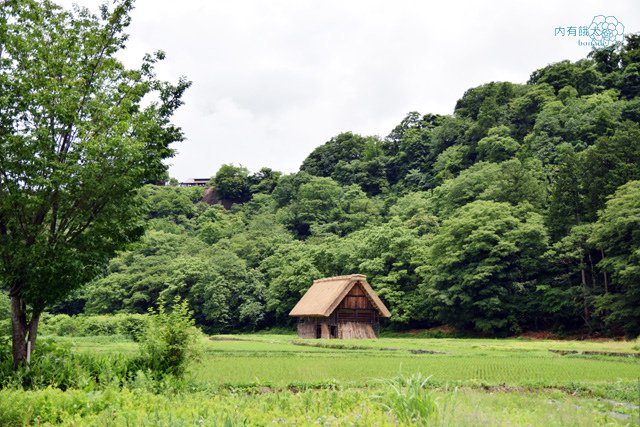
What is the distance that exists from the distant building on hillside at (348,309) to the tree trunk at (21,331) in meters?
24.5

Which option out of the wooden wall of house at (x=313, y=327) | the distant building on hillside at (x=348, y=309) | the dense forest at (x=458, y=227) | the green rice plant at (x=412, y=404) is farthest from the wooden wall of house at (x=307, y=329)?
the green rice plant at (x=412, y=404)

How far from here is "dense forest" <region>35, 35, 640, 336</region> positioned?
31875 millimetres

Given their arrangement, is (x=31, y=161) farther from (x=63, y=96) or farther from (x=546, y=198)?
(x=546, y=198)

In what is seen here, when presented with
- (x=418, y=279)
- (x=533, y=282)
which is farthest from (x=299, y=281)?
(x=533, y=282)

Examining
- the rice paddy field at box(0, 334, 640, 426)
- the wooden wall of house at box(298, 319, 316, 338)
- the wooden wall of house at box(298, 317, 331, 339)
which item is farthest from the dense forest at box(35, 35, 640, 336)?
the rice paddy field at box(0, 334, 640, 426)

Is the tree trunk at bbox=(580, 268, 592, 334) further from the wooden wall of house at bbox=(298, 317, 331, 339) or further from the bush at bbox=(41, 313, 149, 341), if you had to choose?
the bush at bbox=(41, 313, 149, 341)

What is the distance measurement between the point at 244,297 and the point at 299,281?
17.5 feet

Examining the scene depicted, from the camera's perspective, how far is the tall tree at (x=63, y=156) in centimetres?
1034

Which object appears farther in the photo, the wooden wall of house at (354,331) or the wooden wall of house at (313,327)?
the wooden wall of house at (313,327)

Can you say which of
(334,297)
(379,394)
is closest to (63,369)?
(379,394)

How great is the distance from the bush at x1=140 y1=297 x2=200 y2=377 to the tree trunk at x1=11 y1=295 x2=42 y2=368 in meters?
2.42

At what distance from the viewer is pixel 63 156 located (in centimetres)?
1097

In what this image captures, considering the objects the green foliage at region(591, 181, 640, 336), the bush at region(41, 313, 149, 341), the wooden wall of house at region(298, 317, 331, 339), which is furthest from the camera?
the wooden wall of house at region(298, 317, 331, 339)

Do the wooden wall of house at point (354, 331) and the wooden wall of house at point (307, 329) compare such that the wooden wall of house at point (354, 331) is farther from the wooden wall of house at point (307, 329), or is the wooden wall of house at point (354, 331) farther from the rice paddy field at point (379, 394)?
the rice paddy field at point (379, 394)
